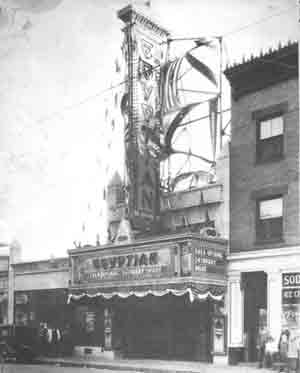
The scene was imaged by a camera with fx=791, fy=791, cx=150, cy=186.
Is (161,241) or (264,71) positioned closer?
(264,71)

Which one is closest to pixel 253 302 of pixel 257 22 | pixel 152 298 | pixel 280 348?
pixel 280 348

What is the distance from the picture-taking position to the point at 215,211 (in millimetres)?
24297

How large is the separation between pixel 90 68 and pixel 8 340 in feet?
29.3

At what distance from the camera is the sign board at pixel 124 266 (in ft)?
76.2

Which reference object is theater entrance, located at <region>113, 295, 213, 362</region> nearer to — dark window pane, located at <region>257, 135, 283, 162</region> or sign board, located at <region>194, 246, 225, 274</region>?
sign board, located at <region>194, 246, 225, 274</region>

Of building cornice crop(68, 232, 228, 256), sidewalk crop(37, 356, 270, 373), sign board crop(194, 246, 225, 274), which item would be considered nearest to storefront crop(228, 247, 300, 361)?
sign board crop(194, 246, 225, 274)

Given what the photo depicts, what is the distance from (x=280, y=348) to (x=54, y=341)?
367 inches

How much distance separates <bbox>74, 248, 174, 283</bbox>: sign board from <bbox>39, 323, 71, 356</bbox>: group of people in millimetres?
2174

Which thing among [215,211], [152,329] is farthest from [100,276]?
[215,211]

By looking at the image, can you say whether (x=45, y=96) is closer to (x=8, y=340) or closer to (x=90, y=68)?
(x=90, y=68)

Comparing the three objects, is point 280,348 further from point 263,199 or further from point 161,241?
point 161,241

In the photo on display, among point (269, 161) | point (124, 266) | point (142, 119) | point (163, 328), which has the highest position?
point (142, 119)

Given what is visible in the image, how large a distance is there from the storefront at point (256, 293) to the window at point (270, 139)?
108 inches

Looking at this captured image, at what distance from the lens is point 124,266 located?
24359 mm
